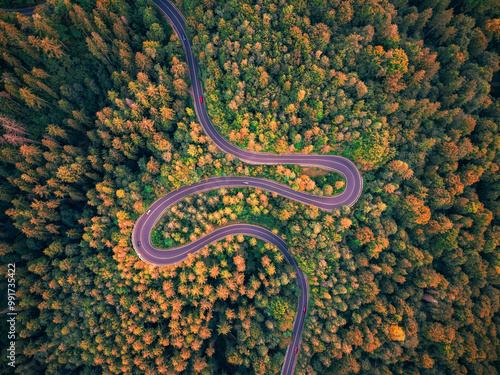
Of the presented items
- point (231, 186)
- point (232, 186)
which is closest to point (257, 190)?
point (232, 186)

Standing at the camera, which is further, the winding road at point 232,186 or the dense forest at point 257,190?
the winding road at point 232,186

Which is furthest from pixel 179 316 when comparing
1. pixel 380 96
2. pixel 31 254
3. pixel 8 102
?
pixel 380 96

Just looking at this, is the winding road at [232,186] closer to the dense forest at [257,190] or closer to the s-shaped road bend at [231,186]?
the s-shaped road bend at [231,186]

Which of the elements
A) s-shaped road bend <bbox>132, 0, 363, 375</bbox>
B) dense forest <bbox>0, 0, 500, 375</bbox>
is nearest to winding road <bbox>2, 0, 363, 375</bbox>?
s-shaped road bend <bbox>132, 0, 363, 375</bbox>

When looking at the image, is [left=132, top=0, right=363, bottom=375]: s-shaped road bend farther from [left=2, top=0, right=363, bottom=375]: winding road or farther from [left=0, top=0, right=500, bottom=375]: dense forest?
[left=0, top=0, right=500, bottom=375]: dense forest

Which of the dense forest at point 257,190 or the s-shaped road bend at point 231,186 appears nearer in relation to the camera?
the dense forest at point 257,190

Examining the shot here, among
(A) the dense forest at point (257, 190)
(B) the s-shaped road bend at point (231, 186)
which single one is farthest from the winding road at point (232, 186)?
(A) the dense forest at point (257, 190)

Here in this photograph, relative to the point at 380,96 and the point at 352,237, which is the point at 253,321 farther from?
the point at 380,96

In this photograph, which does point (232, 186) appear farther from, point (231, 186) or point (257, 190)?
point (257, 190)
